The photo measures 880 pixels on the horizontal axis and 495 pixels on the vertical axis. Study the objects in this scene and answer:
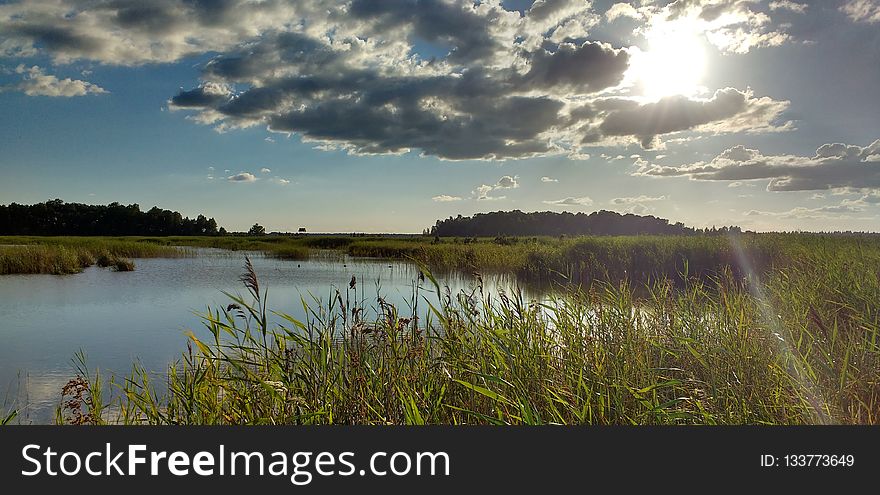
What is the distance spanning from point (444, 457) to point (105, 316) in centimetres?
1551

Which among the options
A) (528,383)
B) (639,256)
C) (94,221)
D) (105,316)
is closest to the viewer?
(528,383)

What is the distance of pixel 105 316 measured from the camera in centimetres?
1524

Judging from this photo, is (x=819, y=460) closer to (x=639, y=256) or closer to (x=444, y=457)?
(x=444, y=457)

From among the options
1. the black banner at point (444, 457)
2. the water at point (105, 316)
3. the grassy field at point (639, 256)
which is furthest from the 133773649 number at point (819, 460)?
the grassy field at point (639, 256)

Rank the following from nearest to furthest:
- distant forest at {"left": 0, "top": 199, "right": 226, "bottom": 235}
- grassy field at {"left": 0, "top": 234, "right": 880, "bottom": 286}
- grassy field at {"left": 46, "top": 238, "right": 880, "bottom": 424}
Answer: grassy field at {"left": 46, "top": 238, "right": 880, "bottom": 424}
grassy field at {"left": 0, "top": 234, "right": 880, "bottom": 286}
distant forest at {"left": 0, "top": 199, "right": 226, "bottom": 235}

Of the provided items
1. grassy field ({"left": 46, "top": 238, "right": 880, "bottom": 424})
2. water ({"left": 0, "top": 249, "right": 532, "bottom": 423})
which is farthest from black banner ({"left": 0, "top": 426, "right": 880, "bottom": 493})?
water ({"left": 0, "top": 249, "right": 532, "bottom": 423})

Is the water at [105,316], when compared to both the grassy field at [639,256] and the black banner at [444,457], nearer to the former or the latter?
the black banner at [444,457]

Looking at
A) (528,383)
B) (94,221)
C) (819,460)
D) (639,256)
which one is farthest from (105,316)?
(94,221)

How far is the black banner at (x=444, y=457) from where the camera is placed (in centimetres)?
288

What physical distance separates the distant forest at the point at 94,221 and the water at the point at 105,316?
48.6m

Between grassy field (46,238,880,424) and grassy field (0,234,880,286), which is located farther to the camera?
grassy field (0,234,880,286)

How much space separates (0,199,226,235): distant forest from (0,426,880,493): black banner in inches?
2994

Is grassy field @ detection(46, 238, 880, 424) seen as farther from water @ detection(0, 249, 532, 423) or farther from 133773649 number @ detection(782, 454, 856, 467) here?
water @ detection(0, 249, 532, 423)

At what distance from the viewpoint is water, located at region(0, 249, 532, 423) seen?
871cm
